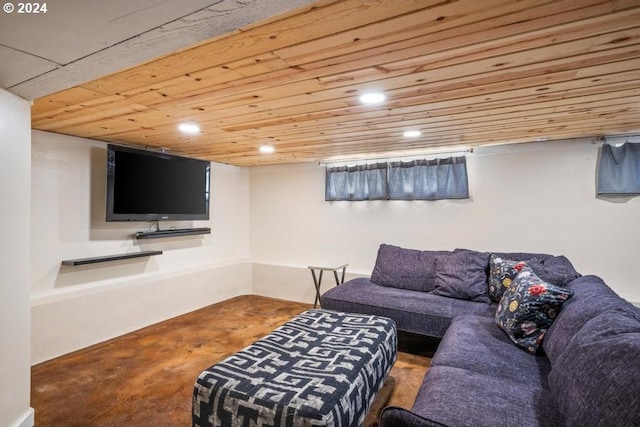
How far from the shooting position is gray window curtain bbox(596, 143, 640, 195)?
2.95 metres

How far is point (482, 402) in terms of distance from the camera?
1.34 meters

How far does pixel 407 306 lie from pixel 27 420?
8.97 feet

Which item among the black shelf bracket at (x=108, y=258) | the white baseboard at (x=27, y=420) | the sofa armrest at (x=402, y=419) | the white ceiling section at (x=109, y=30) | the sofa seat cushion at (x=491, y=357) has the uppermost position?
the white ceiling section at (x=109, y=30)

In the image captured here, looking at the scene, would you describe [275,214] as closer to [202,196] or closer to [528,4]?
[202,196]

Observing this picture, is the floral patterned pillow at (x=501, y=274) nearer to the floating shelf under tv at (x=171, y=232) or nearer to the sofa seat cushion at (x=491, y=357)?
the sofa seat cushion at (x=491, y=357)

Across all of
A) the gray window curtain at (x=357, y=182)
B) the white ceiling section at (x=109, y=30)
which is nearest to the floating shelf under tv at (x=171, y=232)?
the gray window curtain at (x=357, y=182)

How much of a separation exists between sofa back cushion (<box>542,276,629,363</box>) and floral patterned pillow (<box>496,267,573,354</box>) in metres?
0.05

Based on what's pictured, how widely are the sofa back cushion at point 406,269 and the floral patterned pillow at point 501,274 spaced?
549 mm

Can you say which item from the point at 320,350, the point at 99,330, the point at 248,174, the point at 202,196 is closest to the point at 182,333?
the point at 99,330

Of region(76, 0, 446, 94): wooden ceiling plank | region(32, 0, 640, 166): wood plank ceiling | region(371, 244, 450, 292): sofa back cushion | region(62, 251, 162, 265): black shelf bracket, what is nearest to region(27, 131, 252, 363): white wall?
region(62, 251, 162, 265): black shelf bracket

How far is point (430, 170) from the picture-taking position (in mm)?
3828

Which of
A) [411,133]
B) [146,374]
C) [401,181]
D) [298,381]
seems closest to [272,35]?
[298,381]

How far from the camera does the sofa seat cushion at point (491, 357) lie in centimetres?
164

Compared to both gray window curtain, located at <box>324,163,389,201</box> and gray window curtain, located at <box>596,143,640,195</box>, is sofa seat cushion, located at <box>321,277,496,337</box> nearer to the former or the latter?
gray window curtain, located at <box>324,163,389,201</box>
